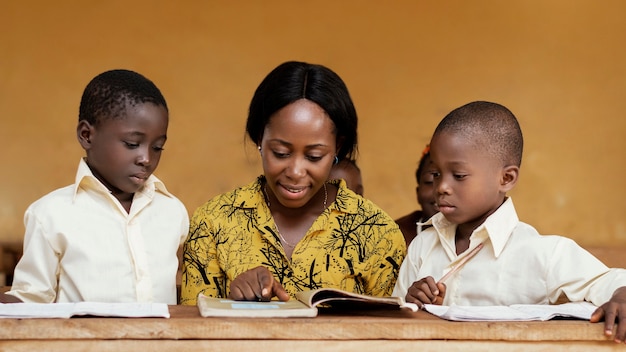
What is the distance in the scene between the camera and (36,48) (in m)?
5.28

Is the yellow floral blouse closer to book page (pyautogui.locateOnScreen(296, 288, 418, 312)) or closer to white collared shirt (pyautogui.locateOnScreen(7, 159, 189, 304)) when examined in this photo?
white collared shirt (pyautogui.locateOnScreen(7, 159, 189, 304))

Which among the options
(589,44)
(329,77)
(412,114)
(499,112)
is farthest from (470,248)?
(589,44)

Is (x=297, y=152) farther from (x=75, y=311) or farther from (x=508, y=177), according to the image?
(x=75, y=311)

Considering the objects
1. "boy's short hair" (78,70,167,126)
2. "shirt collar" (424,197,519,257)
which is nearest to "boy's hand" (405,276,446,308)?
"shirt collar" (424,197,519,257)

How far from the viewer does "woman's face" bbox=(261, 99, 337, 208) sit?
2639 mm

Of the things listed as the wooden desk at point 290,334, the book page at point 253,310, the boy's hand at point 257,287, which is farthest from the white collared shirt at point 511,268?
the book page at point 253,310

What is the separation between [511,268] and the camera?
250cm

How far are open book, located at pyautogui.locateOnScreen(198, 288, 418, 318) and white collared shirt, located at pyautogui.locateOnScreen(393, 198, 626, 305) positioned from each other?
46 cm

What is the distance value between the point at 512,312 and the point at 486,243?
56 centimetres

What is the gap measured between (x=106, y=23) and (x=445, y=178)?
3292mm

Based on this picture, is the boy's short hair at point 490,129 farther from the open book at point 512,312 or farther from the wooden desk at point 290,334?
the wooden desk at point 290,334

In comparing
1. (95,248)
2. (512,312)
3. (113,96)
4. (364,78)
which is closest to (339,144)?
(113,96)

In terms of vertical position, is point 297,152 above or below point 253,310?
above

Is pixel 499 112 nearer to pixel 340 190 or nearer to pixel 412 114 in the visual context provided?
pixel 340 190
